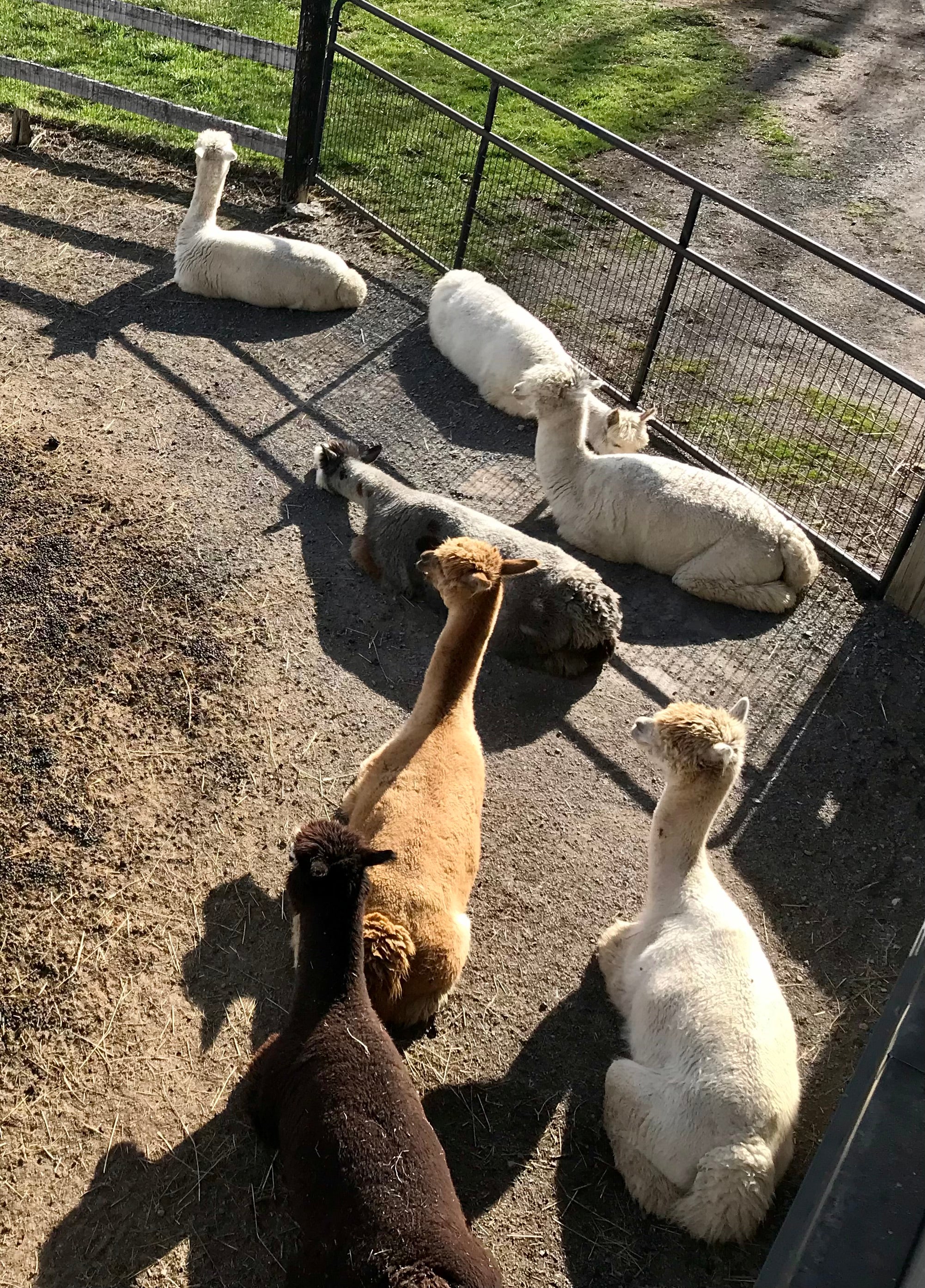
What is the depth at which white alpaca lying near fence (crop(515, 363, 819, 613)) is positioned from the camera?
6.40 metres

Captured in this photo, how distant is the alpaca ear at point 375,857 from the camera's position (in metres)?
3.47

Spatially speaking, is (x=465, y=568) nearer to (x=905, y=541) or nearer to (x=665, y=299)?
(x=905, y=541)

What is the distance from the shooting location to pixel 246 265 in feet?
27.5

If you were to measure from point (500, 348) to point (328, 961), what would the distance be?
546cm

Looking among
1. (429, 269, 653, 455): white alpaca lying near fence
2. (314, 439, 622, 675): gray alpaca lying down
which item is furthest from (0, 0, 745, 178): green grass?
(314, 439, 622, 675): gray alpaca lying down

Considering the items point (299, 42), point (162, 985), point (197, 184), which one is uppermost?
point (299, 42)

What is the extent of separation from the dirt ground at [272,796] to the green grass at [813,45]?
1015 cm

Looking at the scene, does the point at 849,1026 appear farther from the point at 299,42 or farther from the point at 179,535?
the point at 299,42

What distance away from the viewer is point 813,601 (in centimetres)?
662

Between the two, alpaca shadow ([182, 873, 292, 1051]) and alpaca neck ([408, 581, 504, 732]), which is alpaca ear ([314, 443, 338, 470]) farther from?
alpaca shadow ([182, 873, 292, 1051])

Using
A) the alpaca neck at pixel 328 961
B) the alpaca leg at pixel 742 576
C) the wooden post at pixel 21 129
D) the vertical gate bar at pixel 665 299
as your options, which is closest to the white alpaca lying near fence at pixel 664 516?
the alpaca leg at pixel 742 576

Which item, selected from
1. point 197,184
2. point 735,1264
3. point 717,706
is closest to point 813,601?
point 717,706

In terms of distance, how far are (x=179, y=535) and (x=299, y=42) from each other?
17.9 ft

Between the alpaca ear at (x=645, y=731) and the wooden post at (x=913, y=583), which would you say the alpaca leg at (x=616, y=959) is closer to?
the alpaca ear at (x=645, y=731)
